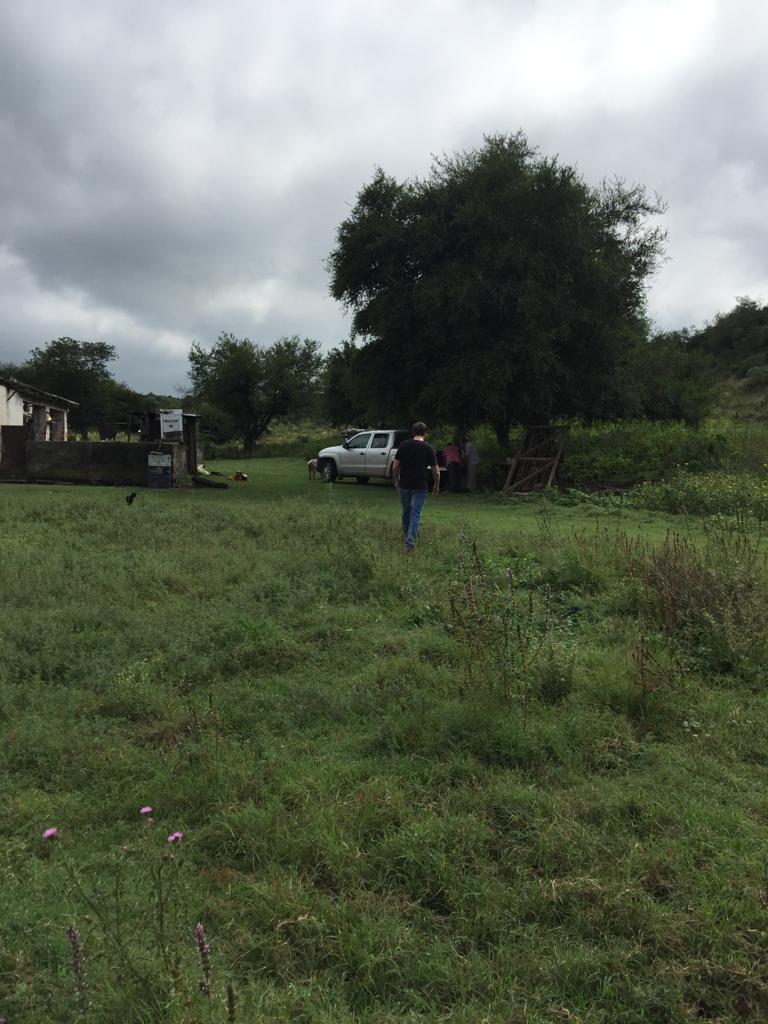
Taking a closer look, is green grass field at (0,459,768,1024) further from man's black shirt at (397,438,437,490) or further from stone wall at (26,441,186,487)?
stone wall at (26,441,186,487)

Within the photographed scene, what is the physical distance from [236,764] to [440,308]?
57.4 ft

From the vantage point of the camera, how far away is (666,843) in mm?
3086

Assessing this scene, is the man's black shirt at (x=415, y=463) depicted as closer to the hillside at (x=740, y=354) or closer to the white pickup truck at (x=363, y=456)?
the white pickup truck at (x=363, y=456)

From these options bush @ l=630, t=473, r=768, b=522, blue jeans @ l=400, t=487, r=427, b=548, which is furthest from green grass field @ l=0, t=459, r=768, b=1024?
bush @ l=630, t=473, r=768, b=522

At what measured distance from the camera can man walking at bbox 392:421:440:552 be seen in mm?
10133

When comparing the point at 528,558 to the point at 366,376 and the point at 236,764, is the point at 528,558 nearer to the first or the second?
the point at 236,764

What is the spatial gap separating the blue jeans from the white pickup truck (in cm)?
1255

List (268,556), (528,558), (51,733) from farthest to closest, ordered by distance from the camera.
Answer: (268,556)
(528,558)
(51,733)

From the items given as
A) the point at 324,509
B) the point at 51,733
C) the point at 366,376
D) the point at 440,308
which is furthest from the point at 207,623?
the point at 366,376

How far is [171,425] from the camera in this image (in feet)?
68.1

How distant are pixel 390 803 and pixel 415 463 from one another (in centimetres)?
717

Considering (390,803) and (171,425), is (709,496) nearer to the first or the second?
(390,803)

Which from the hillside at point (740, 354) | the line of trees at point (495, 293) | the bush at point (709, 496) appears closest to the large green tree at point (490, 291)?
the line of trees at point (495, 293)

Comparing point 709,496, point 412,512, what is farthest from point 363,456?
point 412,512
